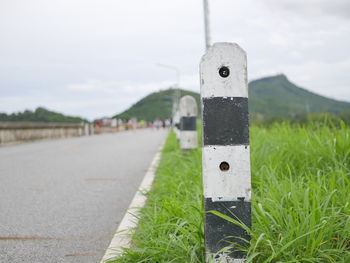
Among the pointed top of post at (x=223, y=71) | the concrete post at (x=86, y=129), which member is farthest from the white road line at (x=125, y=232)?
the concrete post at (x=86, y=129)

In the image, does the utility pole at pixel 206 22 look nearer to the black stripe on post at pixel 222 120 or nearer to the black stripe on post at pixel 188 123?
the black stripe on post at pixel 188 123

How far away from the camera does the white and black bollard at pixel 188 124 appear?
19.7 ft

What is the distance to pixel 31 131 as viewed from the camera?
58.1 feet

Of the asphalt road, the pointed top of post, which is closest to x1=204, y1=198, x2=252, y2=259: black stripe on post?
the pointed top of post

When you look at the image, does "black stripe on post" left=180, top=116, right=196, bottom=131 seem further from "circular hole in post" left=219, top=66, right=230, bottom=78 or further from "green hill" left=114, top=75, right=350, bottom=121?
"green hill" left=114, top=75, right=350, bottom=121

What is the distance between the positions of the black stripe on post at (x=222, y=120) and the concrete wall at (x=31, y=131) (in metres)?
14.2

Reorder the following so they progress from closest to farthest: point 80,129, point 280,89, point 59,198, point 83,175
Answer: point 59,198 < point 83,175 < point 80,129 < point 280,89

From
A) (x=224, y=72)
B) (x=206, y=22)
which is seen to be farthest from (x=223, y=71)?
(x=206, y=22)

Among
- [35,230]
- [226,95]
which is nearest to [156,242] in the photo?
[226,95]

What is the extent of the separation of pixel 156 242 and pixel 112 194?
2336 millimetres

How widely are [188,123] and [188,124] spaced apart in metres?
0.02

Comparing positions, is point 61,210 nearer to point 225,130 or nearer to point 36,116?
point 225,130

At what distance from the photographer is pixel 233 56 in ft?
6.04

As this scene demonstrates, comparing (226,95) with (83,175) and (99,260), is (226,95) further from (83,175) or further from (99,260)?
(83,175)
